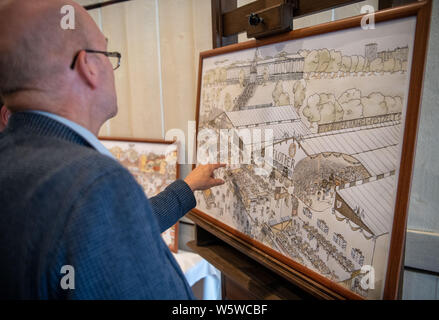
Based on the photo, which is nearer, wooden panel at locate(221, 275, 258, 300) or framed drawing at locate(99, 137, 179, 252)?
wooden panel at locate(221, 275, 258, 300)

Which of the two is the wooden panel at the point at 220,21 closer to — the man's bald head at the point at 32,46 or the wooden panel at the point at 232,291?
the man's bald head at the point at 32,46

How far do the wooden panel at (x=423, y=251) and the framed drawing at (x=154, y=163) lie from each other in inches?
45.6

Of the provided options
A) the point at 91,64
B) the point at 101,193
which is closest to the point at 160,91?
the point at 91,64

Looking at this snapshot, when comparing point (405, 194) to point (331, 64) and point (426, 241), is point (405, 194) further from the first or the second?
point (426, 241)

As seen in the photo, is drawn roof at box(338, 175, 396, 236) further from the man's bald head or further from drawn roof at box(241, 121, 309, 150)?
the man's bald head

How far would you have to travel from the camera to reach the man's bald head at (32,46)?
52cm

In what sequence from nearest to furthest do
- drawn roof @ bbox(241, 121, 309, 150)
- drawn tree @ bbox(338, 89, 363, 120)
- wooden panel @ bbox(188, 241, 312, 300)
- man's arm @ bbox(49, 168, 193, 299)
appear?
man's arm @ bbox(49, 168, 193, 299)
drawn tree @ bbox(338, 89, 363, 120)
drawn roof @ bbox(241, 121, 309, 150)
wooden panel @ bbox(188, 241, 312, 300)

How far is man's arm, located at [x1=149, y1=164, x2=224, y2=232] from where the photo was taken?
0.96 meters

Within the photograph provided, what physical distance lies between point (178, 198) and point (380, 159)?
63 cm

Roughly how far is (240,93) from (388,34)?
19.2 inches

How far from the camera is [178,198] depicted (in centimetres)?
98

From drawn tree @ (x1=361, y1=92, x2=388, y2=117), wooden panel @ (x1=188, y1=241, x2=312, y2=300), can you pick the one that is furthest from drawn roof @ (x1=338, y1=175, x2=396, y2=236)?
wooden panel @ (x1=188, y1=241, x2=312, y2=300)

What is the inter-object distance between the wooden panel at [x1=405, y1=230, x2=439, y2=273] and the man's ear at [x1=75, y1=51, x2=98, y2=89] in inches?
49.2

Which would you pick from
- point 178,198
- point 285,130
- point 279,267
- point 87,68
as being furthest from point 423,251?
point 87,68
